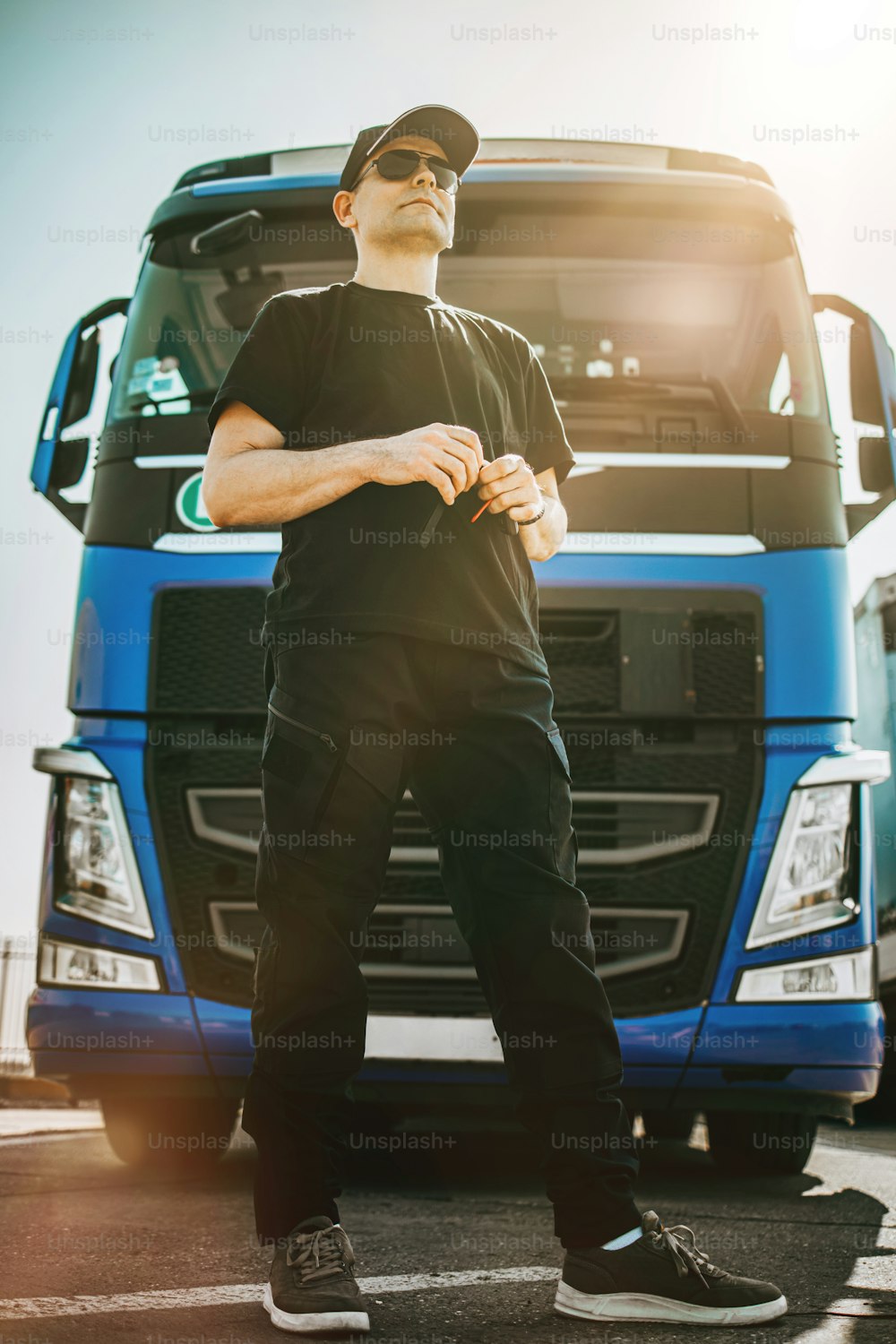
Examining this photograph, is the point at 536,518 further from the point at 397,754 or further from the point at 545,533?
the point at 397,754

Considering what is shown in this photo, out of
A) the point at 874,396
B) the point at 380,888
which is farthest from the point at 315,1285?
the point at 874,396

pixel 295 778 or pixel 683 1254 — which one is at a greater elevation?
pixel 295 778

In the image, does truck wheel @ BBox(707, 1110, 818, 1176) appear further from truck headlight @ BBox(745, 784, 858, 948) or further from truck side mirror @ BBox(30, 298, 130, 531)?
truck side mirror @ BBox(30, 298, 130, 531)

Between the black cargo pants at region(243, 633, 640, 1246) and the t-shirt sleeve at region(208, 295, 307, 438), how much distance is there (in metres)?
0.44

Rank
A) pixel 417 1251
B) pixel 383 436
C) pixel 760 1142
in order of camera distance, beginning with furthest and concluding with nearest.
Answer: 1. pixel 760 1142
2. pixel 417 1251
3. pixel 383 436

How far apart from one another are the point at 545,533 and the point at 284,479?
0.53 m

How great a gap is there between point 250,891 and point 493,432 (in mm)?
1580

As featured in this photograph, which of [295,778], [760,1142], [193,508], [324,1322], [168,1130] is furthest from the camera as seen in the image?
[760,1142]

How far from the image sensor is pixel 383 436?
2434 mm

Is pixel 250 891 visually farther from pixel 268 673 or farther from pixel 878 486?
pixel 878 486

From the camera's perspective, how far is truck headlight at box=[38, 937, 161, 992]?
357cm

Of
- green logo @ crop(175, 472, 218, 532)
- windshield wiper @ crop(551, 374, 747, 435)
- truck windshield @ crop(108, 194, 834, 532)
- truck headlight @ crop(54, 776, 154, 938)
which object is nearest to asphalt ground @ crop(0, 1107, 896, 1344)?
truck headlight @ crop(54, 776, 154, 938)

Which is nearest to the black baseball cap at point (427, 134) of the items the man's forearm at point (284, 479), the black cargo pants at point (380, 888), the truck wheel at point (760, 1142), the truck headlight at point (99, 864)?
the man's forearm at point (284, 479)

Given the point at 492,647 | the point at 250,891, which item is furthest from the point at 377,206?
the point at 250,891
